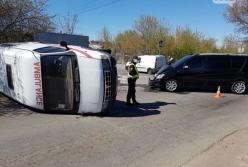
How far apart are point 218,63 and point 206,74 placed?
2.97 feet

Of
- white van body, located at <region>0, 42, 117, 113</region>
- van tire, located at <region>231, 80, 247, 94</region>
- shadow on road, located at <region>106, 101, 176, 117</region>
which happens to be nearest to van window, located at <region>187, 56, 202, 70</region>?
van tire, located at <region>231, 80, 247, 94</region>

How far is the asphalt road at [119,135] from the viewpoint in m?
6.62

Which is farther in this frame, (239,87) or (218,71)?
(239,87)

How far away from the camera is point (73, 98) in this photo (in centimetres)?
1039

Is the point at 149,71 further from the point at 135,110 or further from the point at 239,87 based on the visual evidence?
the point at 135,110

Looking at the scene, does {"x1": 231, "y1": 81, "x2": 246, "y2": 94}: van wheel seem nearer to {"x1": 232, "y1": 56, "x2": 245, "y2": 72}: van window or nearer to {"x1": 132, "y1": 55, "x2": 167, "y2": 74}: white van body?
{"x1": 232, "y1": 56, "x2": 245, "y2": 72}: van window

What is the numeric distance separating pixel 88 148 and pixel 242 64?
12.8 metres

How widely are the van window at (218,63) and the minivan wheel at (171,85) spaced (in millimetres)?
1724

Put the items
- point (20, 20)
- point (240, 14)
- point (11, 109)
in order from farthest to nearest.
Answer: point (240, 14), point (20, 20), point (11, 109)

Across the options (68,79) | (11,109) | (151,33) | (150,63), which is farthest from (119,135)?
(151,33)

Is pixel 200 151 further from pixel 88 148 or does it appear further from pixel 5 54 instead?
pixel 5 54

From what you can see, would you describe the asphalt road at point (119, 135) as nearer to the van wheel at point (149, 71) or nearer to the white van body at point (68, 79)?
the white van body at point (68, 79)

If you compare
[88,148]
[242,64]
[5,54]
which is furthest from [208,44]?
Result: [88,148]

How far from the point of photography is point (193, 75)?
1755 centimetres
